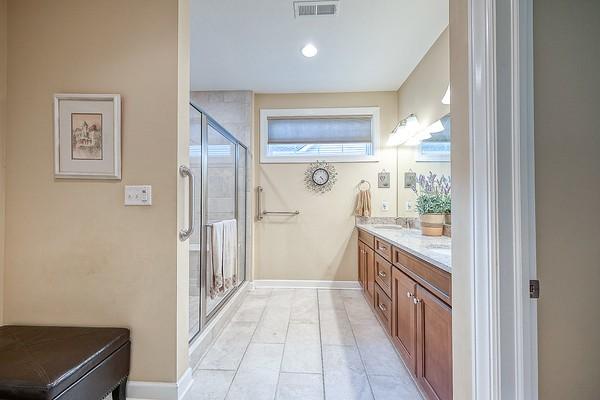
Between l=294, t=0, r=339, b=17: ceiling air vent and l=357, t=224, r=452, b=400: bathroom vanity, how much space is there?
1.85 meters

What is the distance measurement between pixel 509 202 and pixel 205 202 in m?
2.14

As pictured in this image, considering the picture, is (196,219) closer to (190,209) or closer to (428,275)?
(190,209)

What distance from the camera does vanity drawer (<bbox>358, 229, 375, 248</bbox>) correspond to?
9.22 feet

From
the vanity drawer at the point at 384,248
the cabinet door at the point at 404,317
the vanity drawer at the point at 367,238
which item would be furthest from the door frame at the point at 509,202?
the vanity drawer at the point at 367,238

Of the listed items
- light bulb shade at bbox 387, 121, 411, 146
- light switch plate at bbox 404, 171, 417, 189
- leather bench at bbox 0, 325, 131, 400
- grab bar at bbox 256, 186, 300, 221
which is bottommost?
leather bench at bbox 0, 325, 131, 400

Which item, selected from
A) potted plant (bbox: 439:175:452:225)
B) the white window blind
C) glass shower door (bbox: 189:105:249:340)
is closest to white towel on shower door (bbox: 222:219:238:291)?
glass shower door (bbox: 189:105:249:340)

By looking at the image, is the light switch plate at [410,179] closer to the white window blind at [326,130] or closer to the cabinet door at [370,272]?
the white window blind at [326,130]

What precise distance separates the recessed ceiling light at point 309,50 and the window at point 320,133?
1004 mm

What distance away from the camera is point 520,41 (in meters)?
0.91

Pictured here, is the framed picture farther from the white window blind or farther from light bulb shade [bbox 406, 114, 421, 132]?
light bulb shade [bbox 406, 114, 421, 132]

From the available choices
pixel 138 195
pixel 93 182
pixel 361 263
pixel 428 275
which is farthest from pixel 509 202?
pixel 361 263

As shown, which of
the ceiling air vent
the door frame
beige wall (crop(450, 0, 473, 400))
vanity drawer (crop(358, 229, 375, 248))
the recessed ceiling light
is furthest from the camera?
vanity drawer (crop(358, 229, 375, 248))

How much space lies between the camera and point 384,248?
7.72 feet

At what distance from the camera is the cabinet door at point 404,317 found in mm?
1668
